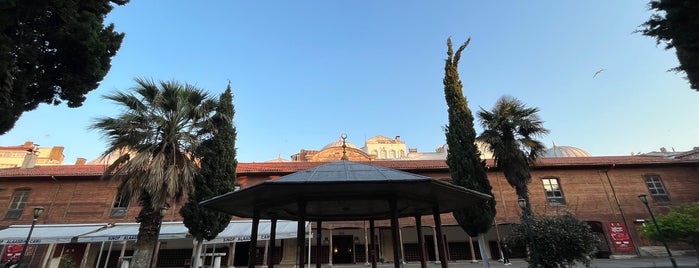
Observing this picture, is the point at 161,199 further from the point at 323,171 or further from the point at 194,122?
the point at 323,171

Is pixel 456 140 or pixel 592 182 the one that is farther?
pixel 592 182

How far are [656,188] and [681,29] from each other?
21.1 metres

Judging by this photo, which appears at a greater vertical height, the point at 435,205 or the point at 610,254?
the point at 435,205

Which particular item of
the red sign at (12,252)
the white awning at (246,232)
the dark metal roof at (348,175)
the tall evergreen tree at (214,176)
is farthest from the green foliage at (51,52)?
the red sign at (12,252)

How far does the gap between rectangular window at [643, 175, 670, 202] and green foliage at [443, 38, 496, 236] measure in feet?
46.3

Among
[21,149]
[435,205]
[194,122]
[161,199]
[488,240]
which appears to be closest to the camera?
[435,205]

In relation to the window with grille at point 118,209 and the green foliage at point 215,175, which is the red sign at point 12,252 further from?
the green foliage at point 215,175

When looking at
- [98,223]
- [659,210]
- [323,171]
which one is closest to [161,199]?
[323,171]

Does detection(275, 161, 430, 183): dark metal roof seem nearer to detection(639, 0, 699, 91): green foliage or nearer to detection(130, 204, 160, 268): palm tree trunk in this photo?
detection(639, 0, 699, 91): green foliage

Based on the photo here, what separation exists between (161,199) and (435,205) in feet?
30.4

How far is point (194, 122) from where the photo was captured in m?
13.2

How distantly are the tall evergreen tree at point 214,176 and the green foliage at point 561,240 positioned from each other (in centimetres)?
1241

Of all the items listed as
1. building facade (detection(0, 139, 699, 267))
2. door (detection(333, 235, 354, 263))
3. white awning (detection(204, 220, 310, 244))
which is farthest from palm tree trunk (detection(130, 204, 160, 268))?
door (detection(333, 235, 354, 263))

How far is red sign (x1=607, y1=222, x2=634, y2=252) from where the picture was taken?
776 inches
